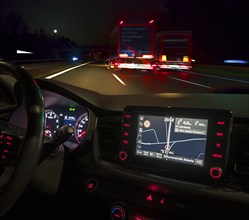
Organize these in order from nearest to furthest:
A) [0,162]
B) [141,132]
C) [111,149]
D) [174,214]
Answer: [0,162], [174,214], [141,132], [111,149]

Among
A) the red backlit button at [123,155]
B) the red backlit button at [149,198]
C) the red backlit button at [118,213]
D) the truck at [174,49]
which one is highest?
the truck at [174,49]

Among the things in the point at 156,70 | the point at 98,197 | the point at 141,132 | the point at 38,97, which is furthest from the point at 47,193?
the point at 156,70

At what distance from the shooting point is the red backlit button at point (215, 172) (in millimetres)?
2576

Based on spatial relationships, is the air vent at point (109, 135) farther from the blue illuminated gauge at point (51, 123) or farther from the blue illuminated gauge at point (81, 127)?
the blue illuminated gauge at point (51, 123)

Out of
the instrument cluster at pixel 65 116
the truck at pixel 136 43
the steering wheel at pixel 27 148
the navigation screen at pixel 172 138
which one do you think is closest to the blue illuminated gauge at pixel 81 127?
the instrument cluster at pixel 65 116

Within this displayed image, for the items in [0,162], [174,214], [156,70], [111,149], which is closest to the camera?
[0,162]

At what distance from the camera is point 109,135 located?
10.4 ft

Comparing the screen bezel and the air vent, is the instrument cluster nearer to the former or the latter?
the air vent

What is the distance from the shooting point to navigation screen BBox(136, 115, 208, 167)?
271cm

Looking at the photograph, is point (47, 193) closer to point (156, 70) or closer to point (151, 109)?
point (151, 109)

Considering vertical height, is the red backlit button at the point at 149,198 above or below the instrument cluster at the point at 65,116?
below

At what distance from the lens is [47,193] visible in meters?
2.94

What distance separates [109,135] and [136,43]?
29798 mm

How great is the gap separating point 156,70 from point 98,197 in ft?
106
